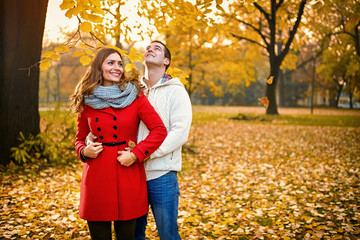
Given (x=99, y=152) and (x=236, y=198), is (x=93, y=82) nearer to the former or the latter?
(x=99, y=152)

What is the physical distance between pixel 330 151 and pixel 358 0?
4585mm

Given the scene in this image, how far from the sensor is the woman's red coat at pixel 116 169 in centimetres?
208

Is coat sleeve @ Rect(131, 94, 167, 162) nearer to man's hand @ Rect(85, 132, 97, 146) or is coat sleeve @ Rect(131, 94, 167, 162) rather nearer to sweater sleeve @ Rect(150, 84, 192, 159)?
sweater sleeve @ Rect(150, 84, 192, 159)

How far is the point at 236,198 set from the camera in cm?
507

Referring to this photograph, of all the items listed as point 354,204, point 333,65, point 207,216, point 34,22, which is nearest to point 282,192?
point 354,204

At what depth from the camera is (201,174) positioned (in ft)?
21.7

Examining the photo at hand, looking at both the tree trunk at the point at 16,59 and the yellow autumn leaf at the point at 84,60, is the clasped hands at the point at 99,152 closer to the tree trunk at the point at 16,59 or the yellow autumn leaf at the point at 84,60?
the yellow autumn leaf at the point at 84,60

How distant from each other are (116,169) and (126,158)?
0.40ft

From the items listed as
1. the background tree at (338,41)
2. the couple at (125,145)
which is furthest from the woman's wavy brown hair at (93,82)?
the background tree at (338,41)

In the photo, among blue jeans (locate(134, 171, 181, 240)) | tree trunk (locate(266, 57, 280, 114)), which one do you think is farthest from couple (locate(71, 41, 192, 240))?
tree trunk (locate(266, 57, 280, 114))

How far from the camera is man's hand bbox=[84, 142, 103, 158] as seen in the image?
6.76ft

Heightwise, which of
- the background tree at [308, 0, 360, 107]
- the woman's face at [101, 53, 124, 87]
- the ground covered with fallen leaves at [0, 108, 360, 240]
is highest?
the background tree at [308, 0, 360, 107]

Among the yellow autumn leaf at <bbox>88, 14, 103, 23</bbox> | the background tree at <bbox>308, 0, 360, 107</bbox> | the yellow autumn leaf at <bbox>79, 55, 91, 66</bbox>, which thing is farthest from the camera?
the background tree at <bbox>308, 0, 360, 107</bbox>

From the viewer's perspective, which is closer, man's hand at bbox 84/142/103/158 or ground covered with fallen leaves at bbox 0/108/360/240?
man's hand at bbox 84/142/103/158
